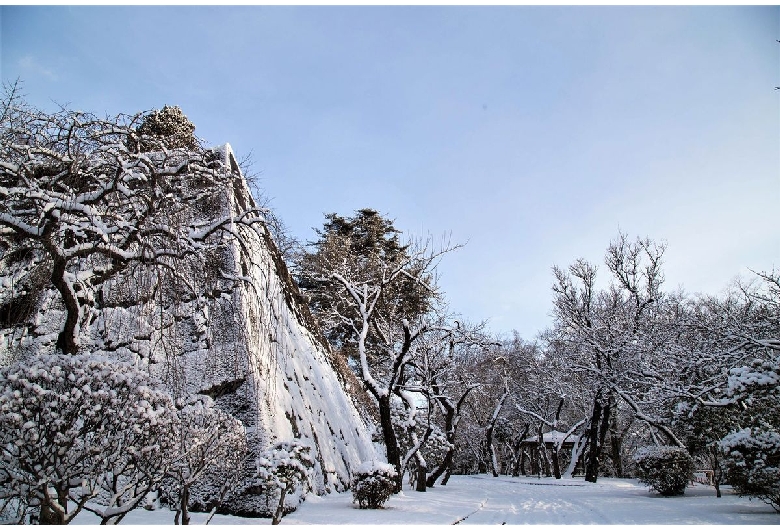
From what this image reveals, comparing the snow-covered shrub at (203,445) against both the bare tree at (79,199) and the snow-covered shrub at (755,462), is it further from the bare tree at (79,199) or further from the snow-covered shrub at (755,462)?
the snow-covered shrub at (755,462)

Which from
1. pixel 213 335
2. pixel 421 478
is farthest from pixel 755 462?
pixel 213 335

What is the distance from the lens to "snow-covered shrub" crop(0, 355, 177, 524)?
3.63m

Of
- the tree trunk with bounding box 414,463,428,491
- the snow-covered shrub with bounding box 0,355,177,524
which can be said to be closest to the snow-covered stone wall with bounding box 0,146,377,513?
the snow-covered shrub with bounding box 0,355,177,524

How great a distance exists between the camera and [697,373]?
1567 centimetres

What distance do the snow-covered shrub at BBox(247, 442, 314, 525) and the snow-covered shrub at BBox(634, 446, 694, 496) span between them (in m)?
10.1

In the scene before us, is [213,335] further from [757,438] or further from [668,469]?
[668,469]

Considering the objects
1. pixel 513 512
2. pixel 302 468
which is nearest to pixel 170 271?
pixel 302 468

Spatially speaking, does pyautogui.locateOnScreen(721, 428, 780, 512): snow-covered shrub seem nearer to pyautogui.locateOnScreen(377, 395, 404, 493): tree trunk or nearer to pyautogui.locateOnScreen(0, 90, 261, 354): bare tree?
pyautogui.locateOnScreen(377, 395, 404, 493): tree trunk

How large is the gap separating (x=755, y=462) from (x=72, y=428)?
9.45m

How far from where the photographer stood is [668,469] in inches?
484

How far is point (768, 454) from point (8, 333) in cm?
1156

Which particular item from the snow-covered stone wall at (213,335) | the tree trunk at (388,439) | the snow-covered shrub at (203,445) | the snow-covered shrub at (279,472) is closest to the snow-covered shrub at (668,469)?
the tree trunk at (388,439)

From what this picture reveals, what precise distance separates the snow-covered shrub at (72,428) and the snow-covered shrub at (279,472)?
2047 millimetres

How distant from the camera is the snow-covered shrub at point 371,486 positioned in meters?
8.44
